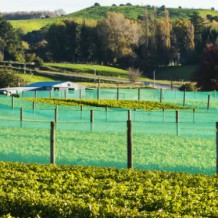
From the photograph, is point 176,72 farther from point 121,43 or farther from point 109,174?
point 109,174

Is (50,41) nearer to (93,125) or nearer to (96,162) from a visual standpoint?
(93,125)

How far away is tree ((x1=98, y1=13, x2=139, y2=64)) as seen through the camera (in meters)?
135

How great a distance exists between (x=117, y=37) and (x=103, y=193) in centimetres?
12334

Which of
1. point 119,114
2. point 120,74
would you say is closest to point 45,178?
point 119,114

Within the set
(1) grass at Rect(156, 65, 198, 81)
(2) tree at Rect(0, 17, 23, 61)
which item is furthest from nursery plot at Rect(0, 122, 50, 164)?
(2) tree at Rect(0, 17, 23, 61)

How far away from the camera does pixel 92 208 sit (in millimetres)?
12391

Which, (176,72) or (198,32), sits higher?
(198,32)

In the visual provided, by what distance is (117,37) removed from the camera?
447 feet

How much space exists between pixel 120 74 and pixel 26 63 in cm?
2059

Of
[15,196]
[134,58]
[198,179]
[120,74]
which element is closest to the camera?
[15,196]

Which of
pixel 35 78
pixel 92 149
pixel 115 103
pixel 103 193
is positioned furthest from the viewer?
pixel 35 78

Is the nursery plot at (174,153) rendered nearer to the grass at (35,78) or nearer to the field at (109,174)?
the field at (109,174)

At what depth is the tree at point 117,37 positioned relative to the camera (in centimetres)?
13512

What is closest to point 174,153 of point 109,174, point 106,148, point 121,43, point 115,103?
point 106,148
